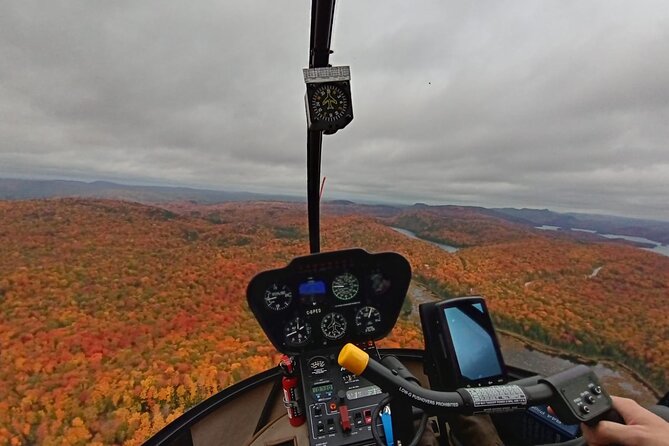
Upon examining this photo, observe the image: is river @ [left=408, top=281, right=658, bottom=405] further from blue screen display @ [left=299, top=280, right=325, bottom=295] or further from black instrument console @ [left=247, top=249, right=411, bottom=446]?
blue screen display @ [left=299, top=280, right=325, bottom=295]

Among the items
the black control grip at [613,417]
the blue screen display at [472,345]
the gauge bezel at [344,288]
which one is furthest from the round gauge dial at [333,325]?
the black control grip at [613,417]

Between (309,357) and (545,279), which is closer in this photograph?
(309,357)

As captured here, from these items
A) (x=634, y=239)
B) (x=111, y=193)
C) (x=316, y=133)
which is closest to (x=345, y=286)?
(x=316, y=133)

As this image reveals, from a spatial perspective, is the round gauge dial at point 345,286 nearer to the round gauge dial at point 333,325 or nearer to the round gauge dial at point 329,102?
the round gauge dial at point 333,325

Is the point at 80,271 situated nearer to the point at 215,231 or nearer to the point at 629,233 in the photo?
the point at 215,231

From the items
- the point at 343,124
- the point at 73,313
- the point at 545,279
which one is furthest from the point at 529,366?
the point at 73,313

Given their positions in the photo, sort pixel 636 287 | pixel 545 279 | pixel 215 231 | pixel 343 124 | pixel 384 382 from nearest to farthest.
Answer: pixel 384 382 < pixel 343 124 < pixel 636 287 < pixel 545 279 < pixel 215 231

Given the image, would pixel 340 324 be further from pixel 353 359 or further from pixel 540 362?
pixel 353 359
